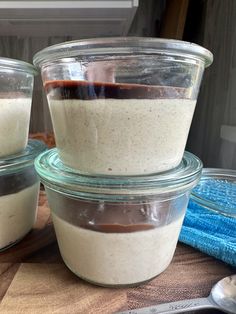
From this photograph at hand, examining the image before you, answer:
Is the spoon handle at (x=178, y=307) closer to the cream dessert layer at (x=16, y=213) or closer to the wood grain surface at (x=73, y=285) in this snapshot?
the wood grain surface at (x=73, y=285)

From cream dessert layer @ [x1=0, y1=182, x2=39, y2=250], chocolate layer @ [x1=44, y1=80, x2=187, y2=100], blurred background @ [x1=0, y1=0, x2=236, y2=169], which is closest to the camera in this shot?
chocolate layer @ [x1=44, y1=80, x2=187, y2=100]

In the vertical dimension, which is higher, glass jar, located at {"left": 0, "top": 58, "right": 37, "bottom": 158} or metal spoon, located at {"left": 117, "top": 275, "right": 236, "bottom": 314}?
glass jar, located at {"left": 0, "top": 58, "right": 37, "bottom": 158}

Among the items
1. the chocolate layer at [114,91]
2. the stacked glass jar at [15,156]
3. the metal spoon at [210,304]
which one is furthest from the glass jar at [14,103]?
the metal spoon at [210,304]

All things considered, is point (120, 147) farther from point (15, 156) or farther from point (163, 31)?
point (163, 31)

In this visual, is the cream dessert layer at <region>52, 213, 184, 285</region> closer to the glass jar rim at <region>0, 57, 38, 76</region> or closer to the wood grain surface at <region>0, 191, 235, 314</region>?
the wood grain surface at <region>0, 191, 235, 314</region>

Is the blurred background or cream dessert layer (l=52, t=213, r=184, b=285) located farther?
the blurred background

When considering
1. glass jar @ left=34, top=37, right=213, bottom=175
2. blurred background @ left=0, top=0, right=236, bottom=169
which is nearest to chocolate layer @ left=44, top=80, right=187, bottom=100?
glass jar @ left=34, top=37, right=213, bottom=175

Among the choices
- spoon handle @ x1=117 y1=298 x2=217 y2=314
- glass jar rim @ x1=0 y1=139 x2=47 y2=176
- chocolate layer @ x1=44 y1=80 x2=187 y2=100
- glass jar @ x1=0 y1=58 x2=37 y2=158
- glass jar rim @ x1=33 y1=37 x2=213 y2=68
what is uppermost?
glass jar rim @ x1=33 y1=37 x2=213 y2=68
